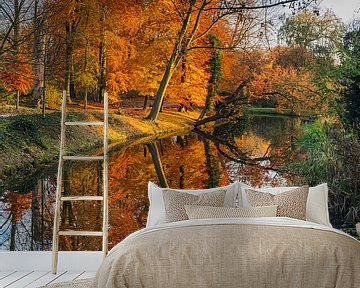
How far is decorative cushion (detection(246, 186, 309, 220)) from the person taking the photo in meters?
5.29

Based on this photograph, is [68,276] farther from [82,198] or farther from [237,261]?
[237,261]

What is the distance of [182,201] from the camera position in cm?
539

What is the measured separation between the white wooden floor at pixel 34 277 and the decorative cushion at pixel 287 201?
185 centimetres

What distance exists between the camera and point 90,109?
6.72 meters

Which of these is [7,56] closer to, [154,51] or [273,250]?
[154,51]

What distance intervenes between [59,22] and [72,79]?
582 millimetres

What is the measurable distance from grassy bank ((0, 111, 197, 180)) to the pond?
14 cm

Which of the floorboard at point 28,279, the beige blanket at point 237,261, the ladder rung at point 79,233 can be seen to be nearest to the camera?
the beige blanket at point 237,261

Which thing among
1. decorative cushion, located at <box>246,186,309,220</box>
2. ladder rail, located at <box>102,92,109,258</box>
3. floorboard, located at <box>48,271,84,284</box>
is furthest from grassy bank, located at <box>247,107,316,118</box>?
floorboard, located at <box>48,271,84,284</box>

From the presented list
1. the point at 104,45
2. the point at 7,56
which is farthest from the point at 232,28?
the point at 7,56

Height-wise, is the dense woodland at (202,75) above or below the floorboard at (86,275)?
above

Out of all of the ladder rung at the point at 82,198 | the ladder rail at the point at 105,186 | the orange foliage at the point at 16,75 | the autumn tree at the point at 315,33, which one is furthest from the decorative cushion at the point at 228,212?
the orange foliage at the point at 16,75

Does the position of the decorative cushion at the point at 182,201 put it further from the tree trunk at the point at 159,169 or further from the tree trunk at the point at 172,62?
the tree trunk at the point at 172,62

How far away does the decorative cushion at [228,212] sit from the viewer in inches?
200
